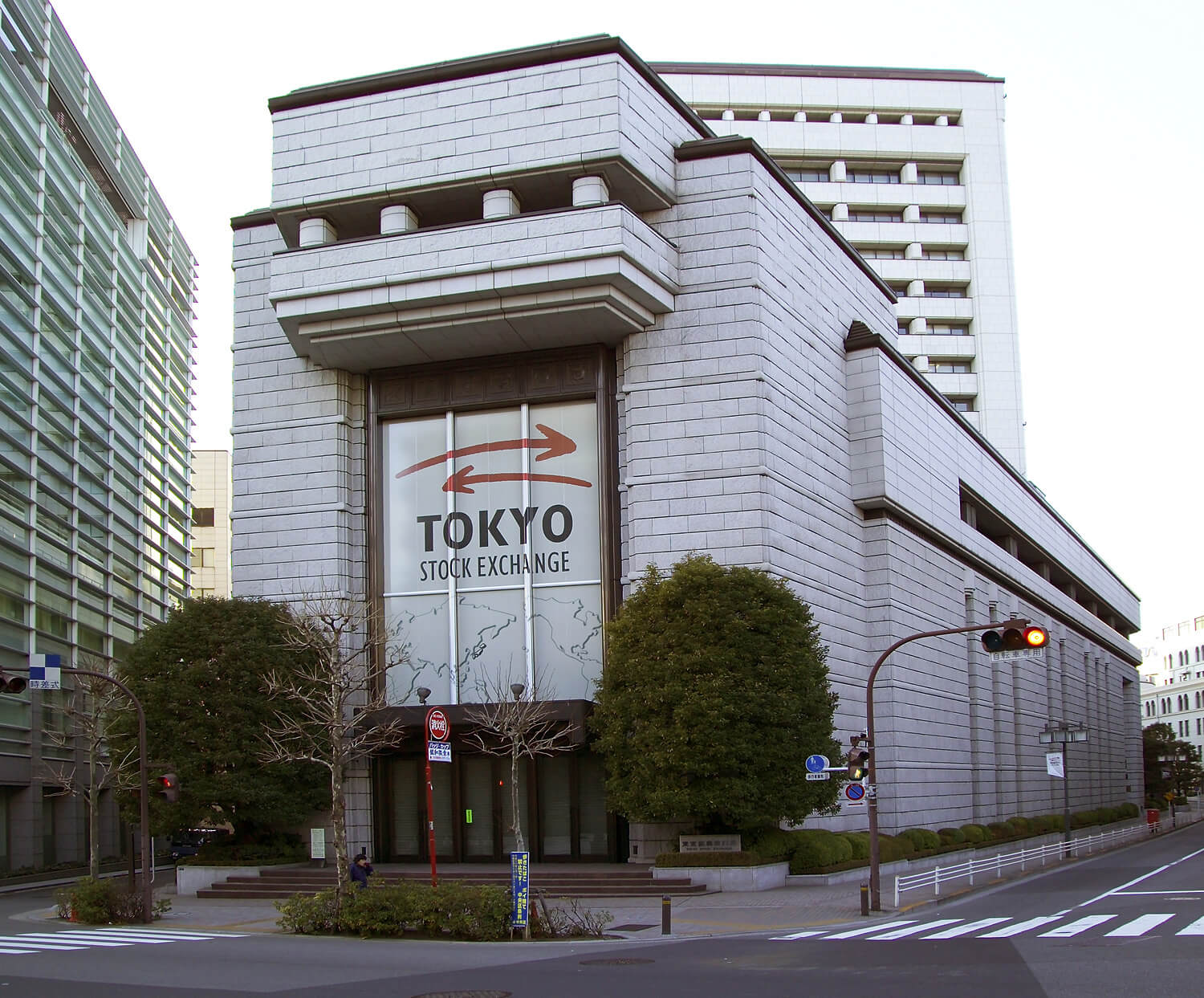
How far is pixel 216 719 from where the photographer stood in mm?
35688

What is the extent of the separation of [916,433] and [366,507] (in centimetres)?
2173

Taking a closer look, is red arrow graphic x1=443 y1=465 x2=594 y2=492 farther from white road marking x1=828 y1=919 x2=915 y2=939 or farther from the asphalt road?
white road marking x1=828 y1=919 x2=915 y2=939

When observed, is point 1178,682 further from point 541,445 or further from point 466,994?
point 466,994

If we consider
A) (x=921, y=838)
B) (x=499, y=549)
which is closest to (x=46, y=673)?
(x=499, y=549)

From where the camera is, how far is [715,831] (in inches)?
1336

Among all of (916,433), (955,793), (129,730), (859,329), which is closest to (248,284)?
(129,730)

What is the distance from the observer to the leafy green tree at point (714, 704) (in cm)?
3231

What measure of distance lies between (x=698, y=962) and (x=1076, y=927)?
24.9 feet

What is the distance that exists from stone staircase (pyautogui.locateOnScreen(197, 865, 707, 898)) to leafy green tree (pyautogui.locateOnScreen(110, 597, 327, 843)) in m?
1.93

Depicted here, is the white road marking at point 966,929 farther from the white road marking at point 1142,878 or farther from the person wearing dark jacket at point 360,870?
the person wearing dark jacket at point 360,870

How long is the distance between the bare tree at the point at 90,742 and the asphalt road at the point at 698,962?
363 inches

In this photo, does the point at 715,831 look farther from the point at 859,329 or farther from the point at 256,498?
the point at 859,329

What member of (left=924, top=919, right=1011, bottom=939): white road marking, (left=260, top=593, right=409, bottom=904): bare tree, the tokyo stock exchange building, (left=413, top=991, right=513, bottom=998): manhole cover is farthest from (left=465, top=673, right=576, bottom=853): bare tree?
(left=413, top=991, right=513, bottom=998): manhole cover

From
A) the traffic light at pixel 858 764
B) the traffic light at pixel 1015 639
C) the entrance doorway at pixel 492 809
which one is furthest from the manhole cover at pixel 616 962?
the entrance doorway at pixel 492 809
